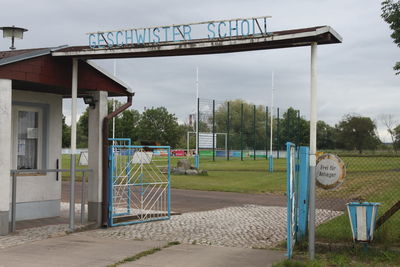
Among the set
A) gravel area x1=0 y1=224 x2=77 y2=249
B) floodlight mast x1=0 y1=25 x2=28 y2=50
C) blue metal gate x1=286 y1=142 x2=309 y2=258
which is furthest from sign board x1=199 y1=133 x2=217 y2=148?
blue metal gate x1=286 y1=142 x2=309 y2=258

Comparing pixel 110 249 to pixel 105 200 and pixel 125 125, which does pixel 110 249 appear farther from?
pixel 125 125

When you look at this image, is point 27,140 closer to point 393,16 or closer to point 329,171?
point 329,171

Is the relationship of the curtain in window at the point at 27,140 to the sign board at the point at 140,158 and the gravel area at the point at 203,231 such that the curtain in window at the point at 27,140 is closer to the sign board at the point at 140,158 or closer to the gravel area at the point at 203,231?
the gravel area at the point at 203,231

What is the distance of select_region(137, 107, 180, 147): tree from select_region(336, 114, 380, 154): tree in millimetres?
26194

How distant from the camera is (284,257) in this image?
8836 millimetres

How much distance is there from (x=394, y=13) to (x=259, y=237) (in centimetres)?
1702

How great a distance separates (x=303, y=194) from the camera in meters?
9.84

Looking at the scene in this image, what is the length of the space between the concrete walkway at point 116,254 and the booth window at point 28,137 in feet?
9.56

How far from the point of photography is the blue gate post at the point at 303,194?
9.66 metres

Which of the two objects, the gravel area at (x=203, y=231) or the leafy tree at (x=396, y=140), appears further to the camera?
the leafy tree at (x=396, y=140)

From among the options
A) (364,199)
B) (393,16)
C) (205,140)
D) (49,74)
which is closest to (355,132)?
(205,140)

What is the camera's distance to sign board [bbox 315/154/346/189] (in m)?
8.89

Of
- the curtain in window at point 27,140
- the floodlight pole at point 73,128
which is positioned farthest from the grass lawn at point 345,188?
the curtain in window at point 27,140

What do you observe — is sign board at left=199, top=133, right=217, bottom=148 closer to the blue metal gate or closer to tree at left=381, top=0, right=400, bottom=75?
tree at left=381, top=0, right=400, bottom=75
